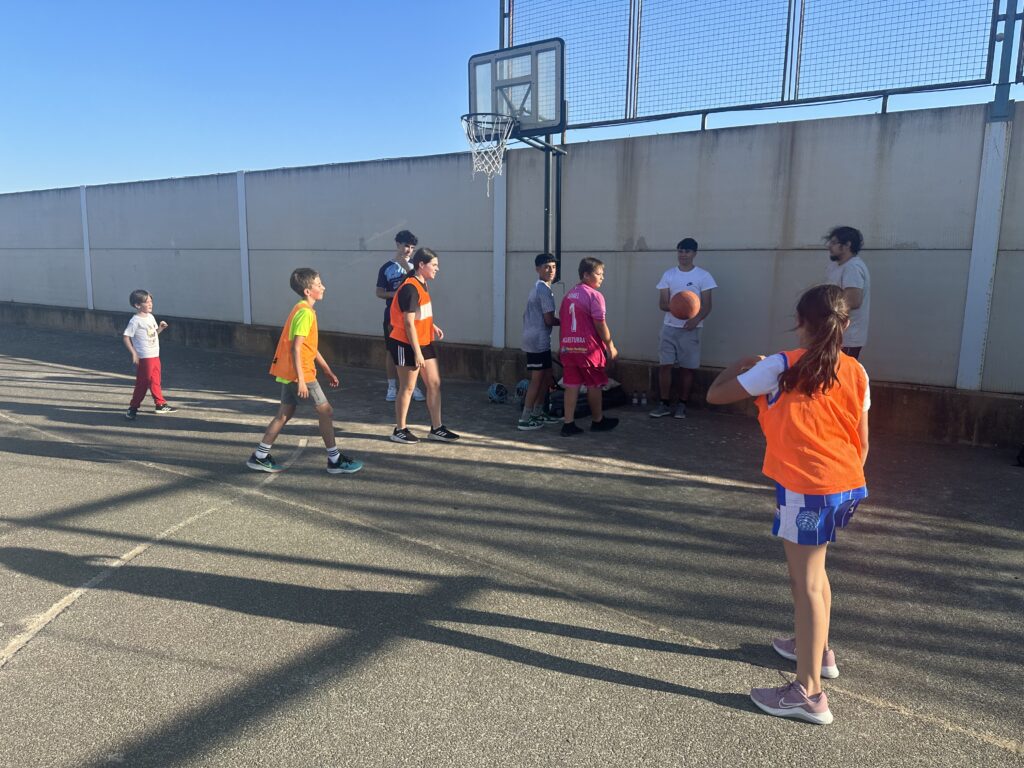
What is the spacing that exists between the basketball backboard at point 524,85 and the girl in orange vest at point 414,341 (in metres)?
3.15

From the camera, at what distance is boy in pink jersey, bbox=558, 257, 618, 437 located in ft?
21.9

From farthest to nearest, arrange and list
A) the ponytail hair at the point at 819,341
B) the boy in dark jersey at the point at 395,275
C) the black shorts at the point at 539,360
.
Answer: the boy in dark jersey at the point at 395,275, the black shorts at the point at 539,360, the ponytail hair at the point at 819,341

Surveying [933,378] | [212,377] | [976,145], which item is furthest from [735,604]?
[212,377]

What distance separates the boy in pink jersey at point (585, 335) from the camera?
6672mm

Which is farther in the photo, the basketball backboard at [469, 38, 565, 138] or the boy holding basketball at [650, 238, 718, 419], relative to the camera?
the basketball backboard at [469, 38, 565, 138]

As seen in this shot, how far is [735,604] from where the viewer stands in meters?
3.61

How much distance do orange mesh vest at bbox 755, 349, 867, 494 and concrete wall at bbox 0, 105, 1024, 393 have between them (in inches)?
203

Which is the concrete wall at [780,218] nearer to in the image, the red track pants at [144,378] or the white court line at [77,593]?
the red track pants at [144,378]

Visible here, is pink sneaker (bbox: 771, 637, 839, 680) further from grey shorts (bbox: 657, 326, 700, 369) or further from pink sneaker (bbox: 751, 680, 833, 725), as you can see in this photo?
grey shorts (bbox: 657, 326, 700, 369)

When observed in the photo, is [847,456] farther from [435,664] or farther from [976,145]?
[976,145]

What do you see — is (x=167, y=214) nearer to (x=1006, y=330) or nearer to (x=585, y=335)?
(x=585, y=335)

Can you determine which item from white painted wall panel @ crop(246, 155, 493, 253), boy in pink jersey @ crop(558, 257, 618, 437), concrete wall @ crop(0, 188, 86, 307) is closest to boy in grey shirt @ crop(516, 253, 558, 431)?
boy in pink jersey @ crop(558, 257, 618, 437)

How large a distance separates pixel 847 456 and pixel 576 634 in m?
1.47

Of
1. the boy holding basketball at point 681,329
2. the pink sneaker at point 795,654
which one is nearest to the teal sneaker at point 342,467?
the boy holding basketball at point 681,329
